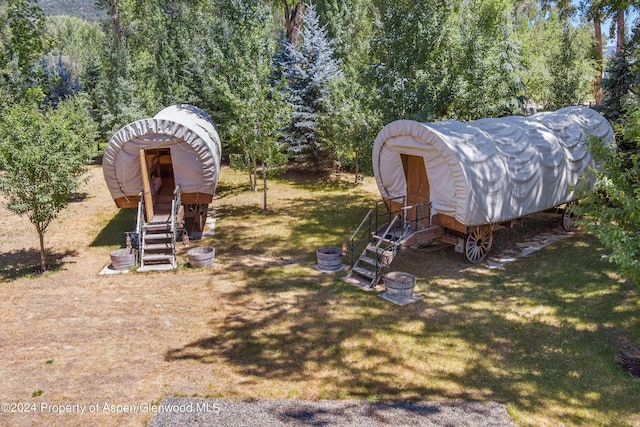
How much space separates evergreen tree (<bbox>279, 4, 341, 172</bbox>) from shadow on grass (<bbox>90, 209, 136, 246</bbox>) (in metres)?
8.60

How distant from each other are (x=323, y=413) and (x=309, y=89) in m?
18.8

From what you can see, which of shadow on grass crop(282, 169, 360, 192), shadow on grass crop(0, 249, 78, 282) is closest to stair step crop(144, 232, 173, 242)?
shadow on grass crop(0, 249, 78, 282)

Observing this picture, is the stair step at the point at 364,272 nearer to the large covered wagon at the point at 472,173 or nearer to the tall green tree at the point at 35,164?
the large covered wagon at the point at 472,173

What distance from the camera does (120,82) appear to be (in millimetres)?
27094

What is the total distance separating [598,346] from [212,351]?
7.56 meters

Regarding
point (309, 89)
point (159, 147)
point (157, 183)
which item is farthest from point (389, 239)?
point (309, 89)

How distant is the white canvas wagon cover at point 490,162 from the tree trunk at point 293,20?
687 inches

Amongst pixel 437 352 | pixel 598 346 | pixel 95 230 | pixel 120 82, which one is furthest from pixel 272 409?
pixel 120 82

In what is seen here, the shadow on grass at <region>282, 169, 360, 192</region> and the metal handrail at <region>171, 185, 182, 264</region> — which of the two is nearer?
the metal handrail at <region>171, 185, 182, 264</region>

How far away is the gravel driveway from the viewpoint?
6605mm

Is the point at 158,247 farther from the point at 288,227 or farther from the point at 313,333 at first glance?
the point at 313,333

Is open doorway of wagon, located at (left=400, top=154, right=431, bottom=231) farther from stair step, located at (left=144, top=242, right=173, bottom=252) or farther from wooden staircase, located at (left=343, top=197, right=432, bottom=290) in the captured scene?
stair step, located at (left=144, top=242, right=173, bottom=252)

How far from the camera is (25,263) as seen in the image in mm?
13734

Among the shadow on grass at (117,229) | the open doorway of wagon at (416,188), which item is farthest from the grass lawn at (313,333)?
the open doorway of wagon at (416,188)
